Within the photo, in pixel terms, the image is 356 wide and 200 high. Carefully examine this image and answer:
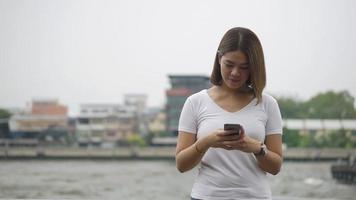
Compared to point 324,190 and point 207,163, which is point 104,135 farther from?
point 207,163

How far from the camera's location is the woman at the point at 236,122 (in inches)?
28.5

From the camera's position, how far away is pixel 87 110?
27.7 meters

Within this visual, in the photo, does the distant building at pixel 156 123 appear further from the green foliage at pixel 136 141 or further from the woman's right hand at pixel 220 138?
the woman's right hand at pixel 220 138

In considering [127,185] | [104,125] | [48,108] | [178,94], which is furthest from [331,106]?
[48,108]

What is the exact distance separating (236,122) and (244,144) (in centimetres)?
4

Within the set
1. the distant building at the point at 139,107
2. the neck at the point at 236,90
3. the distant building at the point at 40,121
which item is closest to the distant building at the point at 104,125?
the distant building at the point at 139,107

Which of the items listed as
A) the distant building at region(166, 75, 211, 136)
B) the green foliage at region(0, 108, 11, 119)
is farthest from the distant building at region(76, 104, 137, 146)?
the green foliage at region(0, 108, 11, 119)

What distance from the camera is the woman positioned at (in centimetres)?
72

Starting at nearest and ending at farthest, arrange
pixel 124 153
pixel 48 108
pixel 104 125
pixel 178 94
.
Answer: pixel 124 153 → pixel 178 94 → pixel 104 125 → pixel 48 108

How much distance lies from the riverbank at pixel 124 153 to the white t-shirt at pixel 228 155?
22.9 meters

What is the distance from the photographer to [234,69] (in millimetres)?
725

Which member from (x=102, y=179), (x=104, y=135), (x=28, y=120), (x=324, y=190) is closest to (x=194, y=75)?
(x=104, y=135)

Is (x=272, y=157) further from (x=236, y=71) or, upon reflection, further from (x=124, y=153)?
(x=124, y=153)

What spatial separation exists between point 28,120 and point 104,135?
12.1ft
